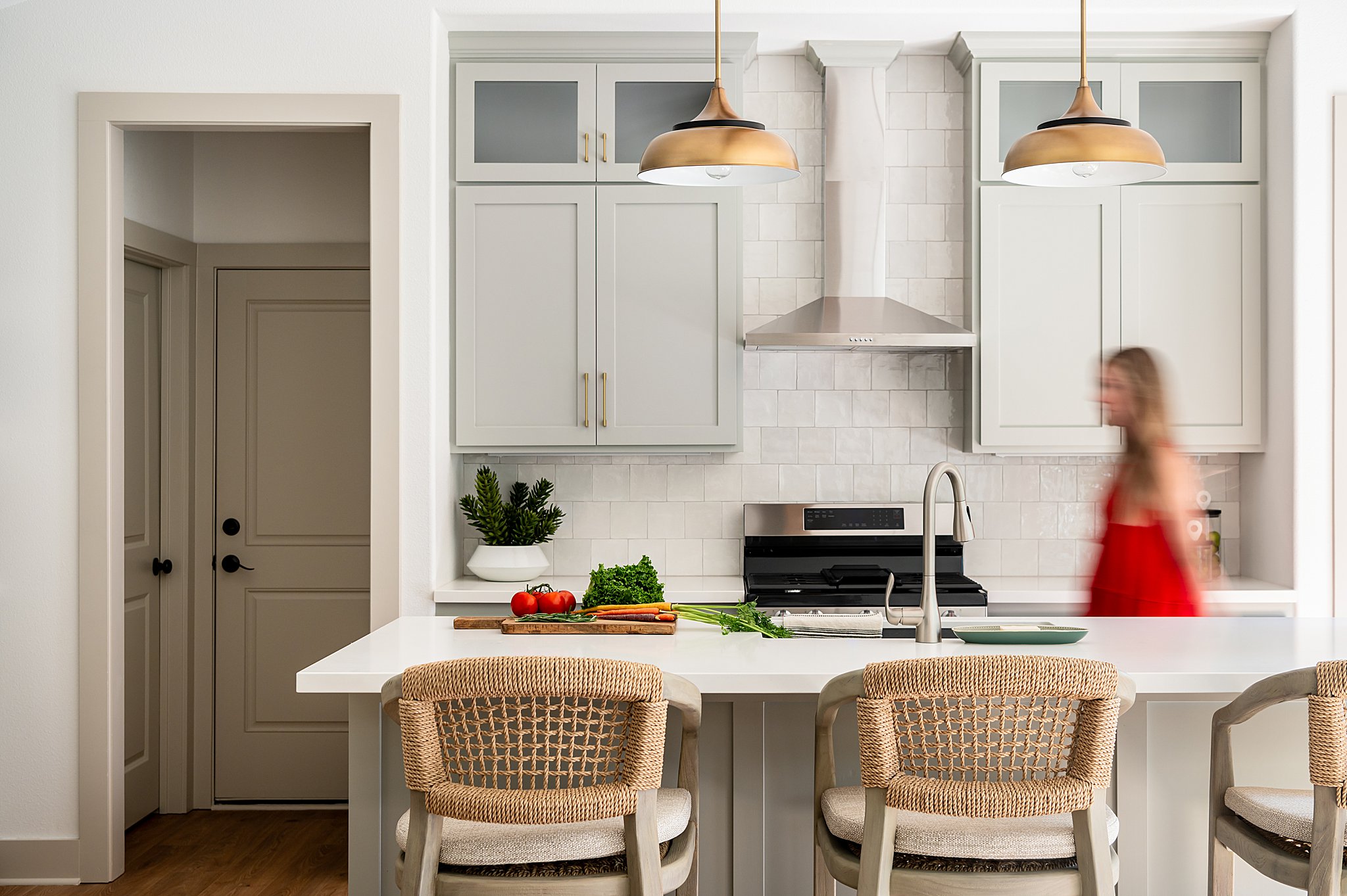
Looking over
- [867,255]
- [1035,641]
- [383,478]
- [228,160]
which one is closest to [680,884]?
[1035,641]

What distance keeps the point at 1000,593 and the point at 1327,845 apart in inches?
74.1

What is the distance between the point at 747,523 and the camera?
395 cm

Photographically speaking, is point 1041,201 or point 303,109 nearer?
point 303,109

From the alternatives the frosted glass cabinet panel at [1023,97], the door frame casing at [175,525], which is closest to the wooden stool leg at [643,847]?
the frosted glass cabinet panel at [1023,97]

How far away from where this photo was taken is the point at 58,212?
11.1 ft

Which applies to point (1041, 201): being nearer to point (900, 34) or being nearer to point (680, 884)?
point (900, 34)

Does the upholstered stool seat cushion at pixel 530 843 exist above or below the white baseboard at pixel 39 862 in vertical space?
above

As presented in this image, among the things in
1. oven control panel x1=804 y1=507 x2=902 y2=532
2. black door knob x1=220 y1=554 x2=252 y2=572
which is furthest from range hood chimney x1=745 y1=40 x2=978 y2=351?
black door knob x1=220 y1=554 x2=252 y2=572

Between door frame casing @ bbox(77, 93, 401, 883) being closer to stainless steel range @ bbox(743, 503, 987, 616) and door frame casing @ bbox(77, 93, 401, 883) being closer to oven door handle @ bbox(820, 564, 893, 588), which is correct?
stainless steel range @ bbox(743, 503, 987, 616)

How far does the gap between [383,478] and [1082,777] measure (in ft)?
8.08

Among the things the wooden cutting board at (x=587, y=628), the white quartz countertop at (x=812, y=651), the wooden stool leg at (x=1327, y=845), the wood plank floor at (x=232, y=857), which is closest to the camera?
the wooden stool leg at (x=1327, y=845)

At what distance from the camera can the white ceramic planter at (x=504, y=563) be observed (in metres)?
3.60

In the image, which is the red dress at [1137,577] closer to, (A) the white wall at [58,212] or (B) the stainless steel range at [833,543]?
(B) the stainless steel range at [833,543]

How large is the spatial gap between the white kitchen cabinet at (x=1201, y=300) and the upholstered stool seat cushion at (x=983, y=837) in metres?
Answer: 2.33
